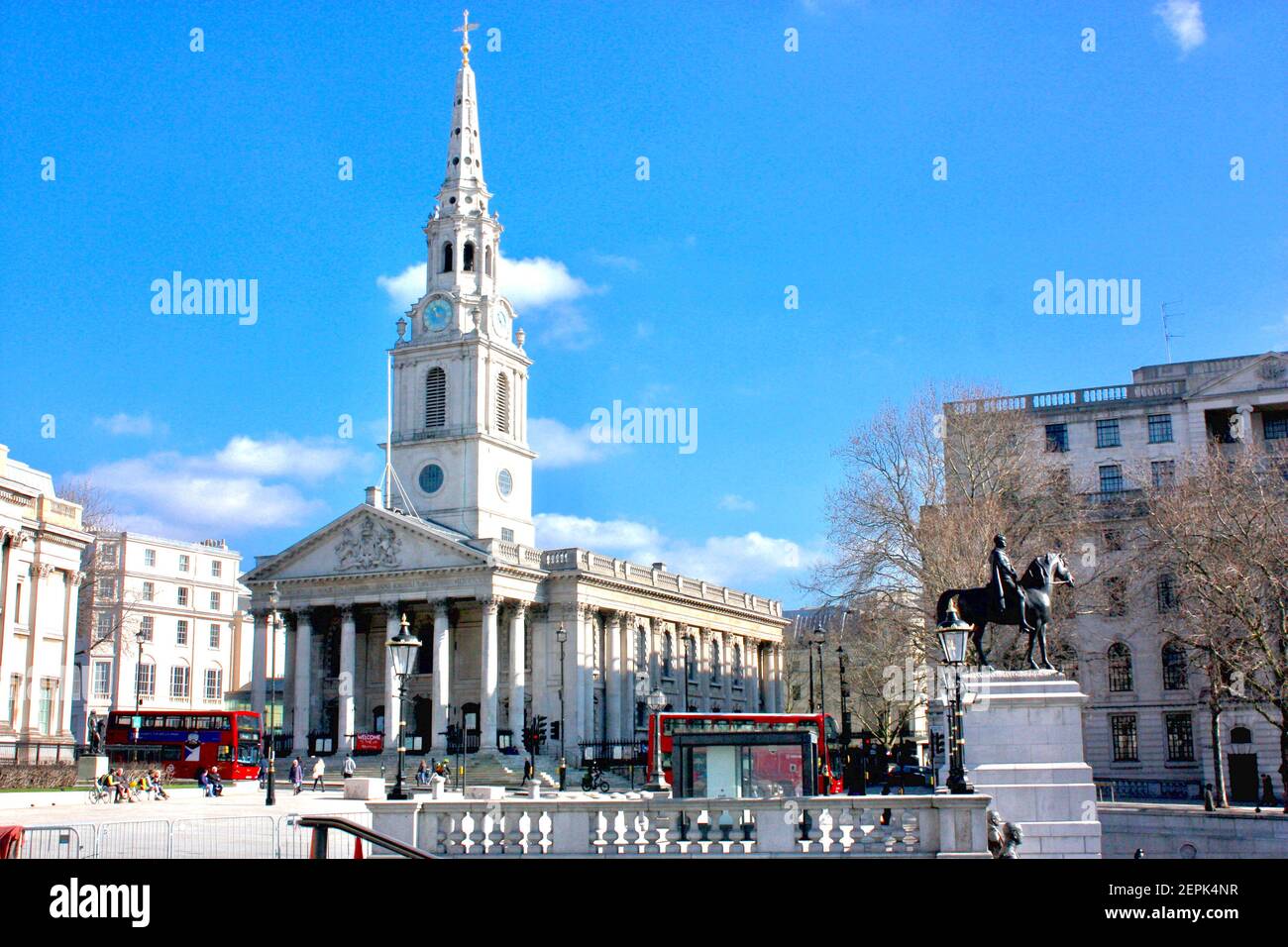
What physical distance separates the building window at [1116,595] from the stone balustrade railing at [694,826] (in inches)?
1475

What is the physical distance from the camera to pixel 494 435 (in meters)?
84.0

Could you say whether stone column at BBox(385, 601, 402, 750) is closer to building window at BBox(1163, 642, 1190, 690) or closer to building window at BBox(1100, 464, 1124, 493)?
building window at BBox(1100, 464, 1124, 493)

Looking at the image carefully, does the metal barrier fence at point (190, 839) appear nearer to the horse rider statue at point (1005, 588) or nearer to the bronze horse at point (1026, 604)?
the bronze horse at point (1026, 604)

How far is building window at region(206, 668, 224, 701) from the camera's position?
99000 mm

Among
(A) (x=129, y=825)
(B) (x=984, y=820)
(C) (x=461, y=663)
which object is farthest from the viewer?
(C) (x=461, y=663)

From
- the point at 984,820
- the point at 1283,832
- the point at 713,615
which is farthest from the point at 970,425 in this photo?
the point at 713,615

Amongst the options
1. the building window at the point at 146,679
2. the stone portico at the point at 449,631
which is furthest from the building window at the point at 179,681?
the stone portico at the point at 449,631

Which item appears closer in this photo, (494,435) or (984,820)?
(984,820)

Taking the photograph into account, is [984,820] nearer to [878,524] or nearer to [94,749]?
[878,524]

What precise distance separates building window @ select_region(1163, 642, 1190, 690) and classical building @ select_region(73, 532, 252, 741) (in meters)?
63.5

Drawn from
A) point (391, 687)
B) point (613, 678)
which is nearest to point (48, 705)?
point (391, 687)

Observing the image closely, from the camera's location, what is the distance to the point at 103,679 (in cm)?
9244
